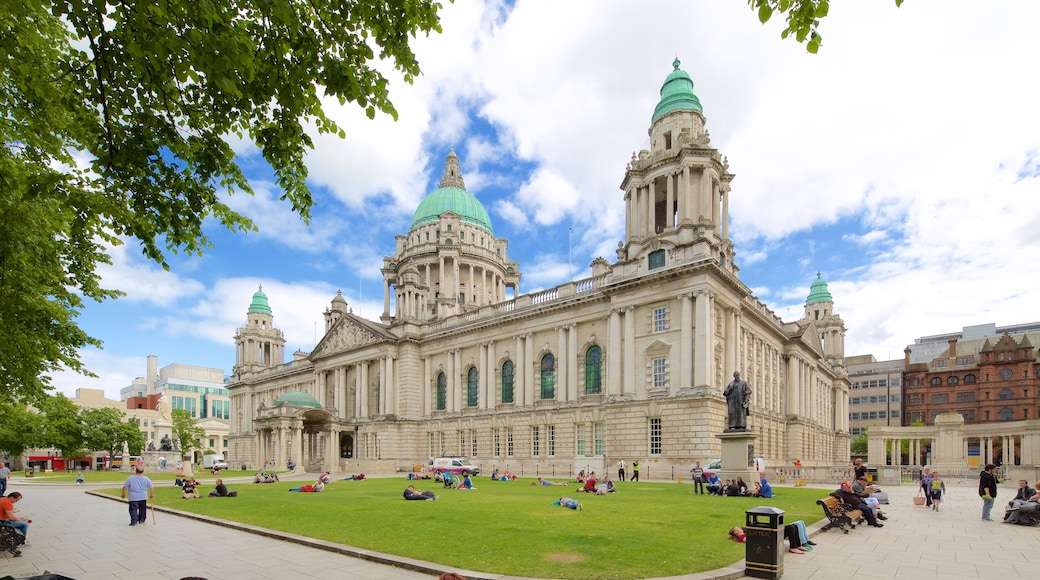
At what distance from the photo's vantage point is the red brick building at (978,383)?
257 feet

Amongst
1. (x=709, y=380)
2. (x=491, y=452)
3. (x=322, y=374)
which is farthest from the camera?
(x=322, y=374)

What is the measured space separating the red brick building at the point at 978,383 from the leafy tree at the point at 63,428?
380 ft

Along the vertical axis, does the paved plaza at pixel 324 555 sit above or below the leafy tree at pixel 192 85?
below

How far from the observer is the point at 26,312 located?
55.2ft

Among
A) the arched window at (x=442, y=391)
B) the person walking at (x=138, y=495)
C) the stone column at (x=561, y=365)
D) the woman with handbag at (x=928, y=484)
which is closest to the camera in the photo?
the person walking at (x=138, y=495)

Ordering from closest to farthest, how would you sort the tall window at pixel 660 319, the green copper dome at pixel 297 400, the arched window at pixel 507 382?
the tall window at pixel 660 319, the arched window at pixel 507 382, the green copper dome at pixel 297 400

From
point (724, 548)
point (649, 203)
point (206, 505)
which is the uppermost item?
point (649, 203)

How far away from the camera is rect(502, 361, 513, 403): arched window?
5188cm

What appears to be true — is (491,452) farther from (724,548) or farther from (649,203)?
(724,548)

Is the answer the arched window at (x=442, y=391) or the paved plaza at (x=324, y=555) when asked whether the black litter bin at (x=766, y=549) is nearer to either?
the paved plaza at (x=324, y=555)

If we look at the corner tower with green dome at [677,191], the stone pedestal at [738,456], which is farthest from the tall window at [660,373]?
the stone pedestal at [738,456]

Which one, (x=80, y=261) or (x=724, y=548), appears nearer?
(x=724, y=548)

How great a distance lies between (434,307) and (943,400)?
7788cm

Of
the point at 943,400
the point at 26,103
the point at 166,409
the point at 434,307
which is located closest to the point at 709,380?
the point at 26,103
